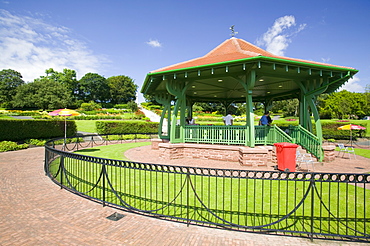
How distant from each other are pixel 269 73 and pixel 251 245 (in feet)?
27.7

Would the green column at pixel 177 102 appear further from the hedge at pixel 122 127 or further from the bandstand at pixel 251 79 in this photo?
the hedge at pixel 122 127

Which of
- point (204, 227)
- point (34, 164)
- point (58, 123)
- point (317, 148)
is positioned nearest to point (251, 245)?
point (204, 227)

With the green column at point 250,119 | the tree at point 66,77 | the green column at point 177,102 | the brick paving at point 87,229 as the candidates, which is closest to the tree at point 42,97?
the tree at point 66,77

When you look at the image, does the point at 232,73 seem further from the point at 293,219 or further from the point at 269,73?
the point at 293,219

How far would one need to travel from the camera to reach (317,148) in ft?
31.2

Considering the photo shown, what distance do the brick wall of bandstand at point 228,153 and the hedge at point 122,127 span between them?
16159 mm

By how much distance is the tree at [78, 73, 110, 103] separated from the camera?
8770cm

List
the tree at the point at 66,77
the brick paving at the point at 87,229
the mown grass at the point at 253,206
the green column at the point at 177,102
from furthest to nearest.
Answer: the tree at the point at 66,77 < the green column at the point at 177,102 < the mown grass at the point at 253,206 < the brick paving at the point at 87,229

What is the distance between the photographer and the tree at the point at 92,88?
288ft

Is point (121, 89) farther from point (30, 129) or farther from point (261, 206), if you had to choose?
point (261, 206)

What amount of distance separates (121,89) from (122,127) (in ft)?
242

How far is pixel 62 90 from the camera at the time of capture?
56.1m

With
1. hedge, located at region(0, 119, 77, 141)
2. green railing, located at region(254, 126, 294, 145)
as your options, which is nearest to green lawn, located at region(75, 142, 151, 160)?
hedge, located at region(0, 119, 77, 141)

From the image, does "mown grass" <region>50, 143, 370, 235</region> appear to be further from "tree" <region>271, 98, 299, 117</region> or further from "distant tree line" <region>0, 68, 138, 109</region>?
"distant tree line" <region>0, 68, 138, 109</region>
